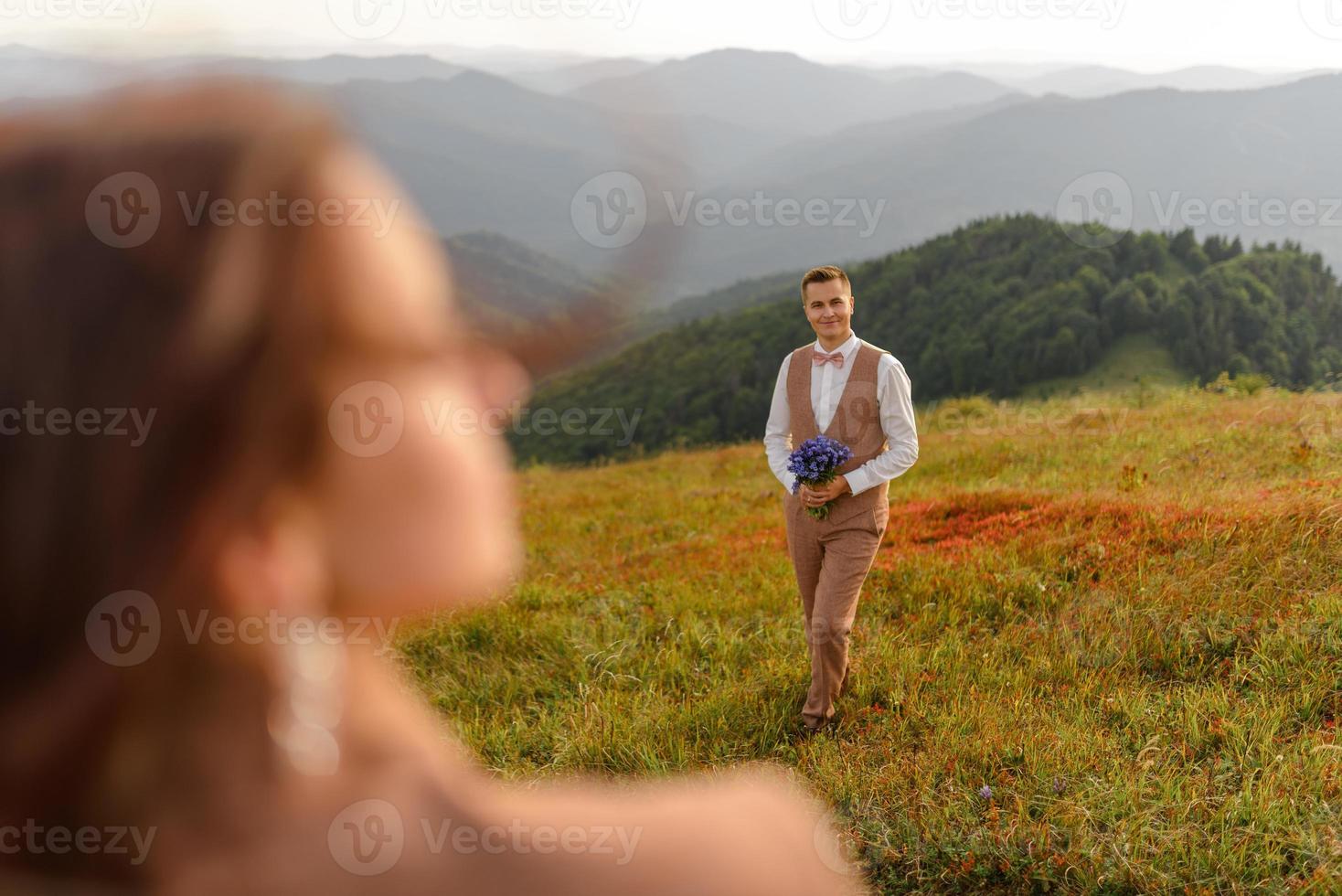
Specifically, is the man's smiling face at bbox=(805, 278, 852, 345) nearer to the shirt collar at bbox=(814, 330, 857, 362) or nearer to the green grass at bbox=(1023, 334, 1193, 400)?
the shirt collar at bbox=(814, 330, 857, 362)

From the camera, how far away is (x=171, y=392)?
2.33 ft

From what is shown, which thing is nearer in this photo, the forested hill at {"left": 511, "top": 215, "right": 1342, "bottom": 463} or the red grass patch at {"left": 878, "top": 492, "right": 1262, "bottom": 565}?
the red grass patch at {"left": 878, "top": 492, "right": 1262, "bottom": 565}

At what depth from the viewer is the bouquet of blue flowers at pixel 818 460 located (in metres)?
4.52

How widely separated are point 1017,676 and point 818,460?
1.85m

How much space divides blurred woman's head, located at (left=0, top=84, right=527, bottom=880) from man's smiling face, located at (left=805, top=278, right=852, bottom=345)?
4055mm

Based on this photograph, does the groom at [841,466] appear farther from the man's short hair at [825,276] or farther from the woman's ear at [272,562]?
the woman's ear at [272,562]

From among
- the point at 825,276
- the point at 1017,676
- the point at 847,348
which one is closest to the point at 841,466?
the point at 847,348

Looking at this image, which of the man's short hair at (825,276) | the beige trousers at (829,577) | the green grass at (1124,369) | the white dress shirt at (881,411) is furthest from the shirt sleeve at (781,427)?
the green grass at (1124,369)

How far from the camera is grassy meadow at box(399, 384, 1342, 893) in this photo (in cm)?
354

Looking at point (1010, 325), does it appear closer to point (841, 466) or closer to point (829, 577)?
point (841, 466)

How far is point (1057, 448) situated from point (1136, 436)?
3.17ft

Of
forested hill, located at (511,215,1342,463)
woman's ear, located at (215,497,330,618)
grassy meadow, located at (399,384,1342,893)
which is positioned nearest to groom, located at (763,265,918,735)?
grassy meadow, located at (399,384,1342,893)

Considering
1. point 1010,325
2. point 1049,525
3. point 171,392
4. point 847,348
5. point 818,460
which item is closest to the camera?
point 171,392

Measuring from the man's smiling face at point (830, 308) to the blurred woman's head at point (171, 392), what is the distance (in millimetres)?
4055
